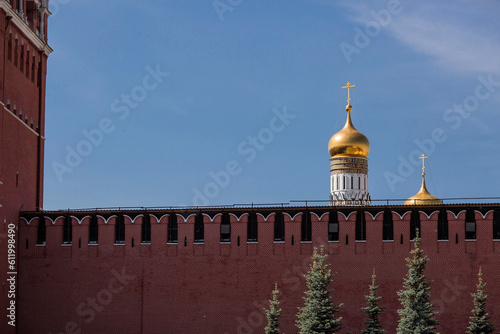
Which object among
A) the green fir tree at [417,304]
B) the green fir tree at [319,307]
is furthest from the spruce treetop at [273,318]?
the green fir tree at [417,304]

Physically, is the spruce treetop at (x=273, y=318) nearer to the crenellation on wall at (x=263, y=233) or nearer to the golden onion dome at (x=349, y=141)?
the crenellation on wall at (x=263, y=233)

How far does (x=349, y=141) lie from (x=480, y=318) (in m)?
24.3

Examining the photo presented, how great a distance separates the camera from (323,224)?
3397cm

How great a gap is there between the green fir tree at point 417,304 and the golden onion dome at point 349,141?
79.7ft

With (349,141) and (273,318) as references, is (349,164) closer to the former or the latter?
(349,141)

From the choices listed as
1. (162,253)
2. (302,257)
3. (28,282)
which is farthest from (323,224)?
(28,282)

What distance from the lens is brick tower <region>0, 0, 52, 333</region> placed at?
34.5 meters

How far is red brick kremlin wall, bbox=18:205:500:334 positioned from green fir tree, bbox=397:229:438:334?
2.84 m

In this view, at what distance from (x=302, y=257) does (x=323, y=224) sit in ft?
4.72

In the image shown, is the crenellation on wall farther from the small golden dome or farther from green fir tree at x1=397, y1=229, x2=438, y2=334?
the small golden dome

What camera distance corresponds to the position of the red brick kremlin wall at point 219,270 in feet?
108

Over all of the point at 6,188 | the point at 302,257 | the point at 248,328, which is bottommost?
the point at 248,328

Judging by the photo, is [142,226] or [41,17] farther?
[41,17]

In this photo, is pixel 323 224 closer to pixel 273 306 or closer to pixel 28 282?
pixel 273 306
